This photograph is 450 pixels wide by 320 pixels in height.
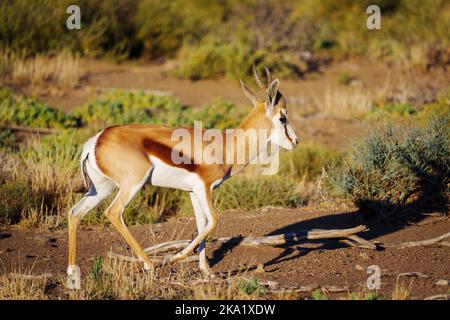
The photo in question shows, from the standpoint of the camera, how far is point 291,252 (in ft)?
28.7

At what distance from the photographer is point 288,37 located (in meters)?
22.0

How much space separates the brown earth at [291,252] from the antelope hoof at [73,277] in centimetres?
49

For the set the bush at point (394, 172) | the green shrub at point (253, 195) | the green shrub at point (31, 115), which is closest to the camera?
the bush at point (394, 172)

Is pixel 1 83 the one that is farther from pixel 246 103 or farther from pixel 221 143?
pixel 221 143

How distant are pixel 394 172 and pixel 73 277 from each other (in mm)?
4774

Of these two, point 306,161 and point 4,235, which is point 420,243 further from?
point 4,235

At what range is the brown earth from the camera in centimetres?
765

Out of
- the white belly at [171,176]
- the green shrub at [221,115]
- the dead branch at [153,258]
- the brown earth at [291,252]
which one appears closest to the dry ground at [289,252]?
the brown earth at [291,252]

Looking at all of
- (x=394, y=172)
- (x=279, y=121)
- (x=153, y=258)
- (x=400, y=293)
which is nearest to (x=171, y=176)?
(x=153, y=258)

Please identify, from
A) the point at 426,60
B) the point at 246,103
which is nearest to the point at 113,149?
the point at 246,103

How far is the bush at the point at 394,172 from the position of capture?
10047 millimetres

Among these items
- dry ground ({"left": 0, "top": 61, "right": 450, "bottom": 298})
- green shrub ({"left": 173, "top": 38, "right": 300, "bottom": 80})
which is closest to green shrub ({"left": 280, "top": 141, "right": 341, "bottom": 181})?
dry ground ({"left": 0, "top": 61, "right": 450, "bottom": 298})

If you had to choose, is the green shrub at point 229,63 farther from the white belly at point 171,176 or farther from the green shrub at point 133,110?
the white belly at point 171,176

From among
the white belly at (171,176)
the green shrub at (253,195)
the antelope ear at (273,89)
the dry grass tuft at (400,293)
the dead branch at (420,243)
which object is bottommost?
the dry grass tuft at (400,293)
